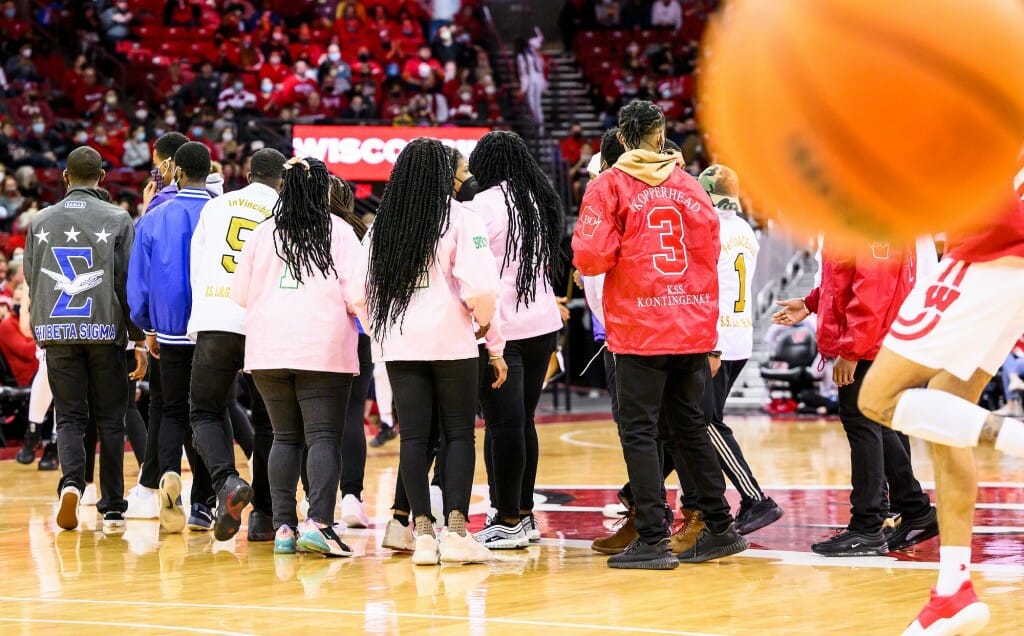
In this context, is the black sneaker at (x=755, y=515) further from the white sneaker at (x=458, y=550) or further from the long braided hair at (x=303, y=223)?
the long braided hair at (x=303, y=223)

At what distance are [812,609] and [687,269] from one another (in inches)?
68.3

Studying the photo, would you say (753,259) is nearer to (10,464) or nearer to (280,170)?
(280,170)

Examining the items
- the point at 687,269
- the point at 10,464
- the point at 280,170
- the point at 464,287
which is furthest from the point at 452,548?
the point at 10,464

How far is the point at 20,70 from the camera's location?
68.5 feet

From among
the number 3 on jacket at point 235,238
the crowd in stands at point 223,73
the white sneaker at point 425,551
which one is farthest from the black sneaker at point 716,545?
the crowd in stands at point 223,73

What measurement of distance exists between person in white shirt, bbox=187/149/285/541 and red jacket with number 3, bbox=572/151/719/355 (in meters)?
1.81

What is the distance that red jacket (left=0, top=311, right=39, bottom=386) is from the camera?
526 inches

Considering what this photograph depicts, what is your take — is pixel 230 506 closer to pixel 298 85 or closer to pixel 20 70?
pixel 20 70

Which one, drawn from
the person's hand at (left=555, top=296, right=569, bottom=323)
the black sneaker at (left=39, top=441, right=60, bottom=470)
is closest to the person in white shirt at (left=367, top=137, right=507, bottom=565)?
the person's hand at (left=555, top=296, right=569, bottom=323)

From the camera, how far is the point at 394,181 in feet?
22.2

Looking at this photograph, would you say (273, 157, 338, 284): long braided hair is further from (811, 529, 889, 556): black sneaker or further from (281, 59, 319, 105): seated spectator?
(281, 59, 319, 105): seated spectator

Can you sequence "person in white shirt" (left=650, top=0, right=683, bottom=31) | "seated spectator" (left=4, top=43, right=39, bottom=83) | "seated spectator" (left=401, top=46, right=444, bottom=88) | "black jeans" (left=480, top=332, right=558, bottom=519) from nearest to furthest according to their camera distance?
1. "black jeans" (left=480, top=332, right=558, bottom=519)
2. "seated spectator" (left=4, top=43, right=39, bottom=83)
3. "seated spectator" (left=401, top=46, right=444, bottom=88)
4. "person in white shirt" (left=650, top=0, right=683, bottom=31)

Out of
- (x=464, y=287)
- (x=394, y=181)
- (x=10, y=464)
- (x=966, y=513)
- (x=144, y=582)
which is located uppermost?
(x=394, y=181)

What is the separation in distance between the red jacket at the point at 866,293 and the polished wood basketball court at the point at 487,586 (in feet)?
3.31
